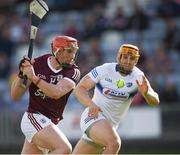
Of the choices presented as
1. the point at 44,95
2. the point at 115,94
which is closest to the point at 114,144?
the point at 115,94

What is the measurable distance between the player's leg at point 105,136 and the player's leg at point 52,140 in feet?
2.23

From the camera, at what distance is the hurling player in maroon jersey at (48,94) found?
1059 centimetres

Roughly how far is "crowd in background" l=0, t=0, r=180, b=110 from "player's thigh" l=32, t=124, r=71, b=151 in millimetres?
7537

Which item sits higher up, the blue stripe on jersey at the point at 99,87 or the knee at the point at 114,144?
the blue stripe on jersey at the point at 99,87

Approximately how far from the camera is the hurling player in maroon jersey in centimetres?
1059

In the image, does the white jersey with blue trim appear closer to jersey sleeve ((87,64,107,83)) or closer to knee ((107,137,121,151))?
jersey sleeve ((87,64,107,83))

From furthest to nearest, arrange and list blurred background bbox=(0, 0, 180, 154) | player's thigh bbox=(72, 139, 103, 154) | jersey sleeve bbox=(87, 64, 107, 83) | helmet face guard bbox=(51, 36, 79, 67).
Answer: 1. blurred background bbox=(0, 0, 180, 154)
2. player's thigh bbox=(72, 139, 103, 154)
3. jersey sleeve bbox=(87, 64, 107, 83)
4. helmet face guard bbox=(51, 36, 79, 67)

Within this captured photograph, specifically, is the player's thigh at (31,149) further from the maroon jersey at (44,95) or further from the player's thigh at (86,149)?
the player's thigh at (86,149)

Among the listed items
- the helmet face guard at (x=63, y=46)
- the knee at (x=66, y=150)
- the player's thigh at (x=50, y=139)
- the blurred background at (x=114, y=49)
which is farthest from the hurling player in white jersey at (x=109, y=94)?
the blurred background at (x=114, y=49)

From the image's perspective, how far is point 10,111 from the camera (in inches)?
709

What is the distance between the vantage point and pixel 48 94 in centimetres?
1048

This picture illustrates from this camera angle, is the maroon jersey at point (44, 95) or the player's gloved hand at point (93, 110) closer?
the maroon jersey at point (44, 95)

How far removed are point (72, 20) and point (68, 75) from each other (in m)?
9.82

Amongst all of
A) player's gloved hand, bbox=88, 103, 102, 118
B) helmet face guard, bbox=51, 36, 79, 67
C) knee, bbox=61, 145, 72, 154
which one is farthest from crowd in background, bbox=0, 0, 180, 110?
knee, bbox=61, 145, 72, 154
